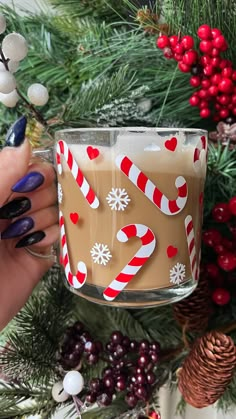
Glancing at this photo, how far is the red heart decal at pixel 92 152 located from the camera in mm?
485

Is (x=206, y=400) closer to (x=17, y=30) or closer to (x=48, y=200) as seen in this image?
(x=48, y=200)

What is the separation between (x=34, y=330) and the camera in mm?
661

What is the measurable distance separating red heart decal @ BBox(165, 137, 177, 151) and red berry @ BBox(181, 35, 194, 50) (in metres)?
0.12

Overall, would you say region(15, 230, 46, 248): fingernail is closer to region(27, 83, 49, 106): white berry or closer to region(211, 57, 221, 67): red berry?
region(27, 83, 49, 106): white berry

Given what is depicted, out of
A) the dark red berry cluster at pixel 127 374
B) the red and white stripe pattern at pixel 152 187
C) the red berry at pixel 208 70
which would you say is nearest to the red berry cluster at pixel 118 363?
the dark red berry cluster at pixel 127 374

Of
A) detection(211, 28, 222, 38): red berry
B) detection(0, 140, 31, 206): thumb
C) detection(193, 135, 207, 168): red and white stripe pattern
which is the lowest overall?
detection(0, 140, 31, 206): thumb

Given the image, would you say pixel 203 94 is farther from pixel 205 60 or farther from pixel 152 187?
pixel 152 187

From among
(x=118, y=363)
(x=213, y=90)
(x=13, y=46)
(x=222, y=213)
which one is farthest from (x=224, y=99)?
(x=118, y=363)

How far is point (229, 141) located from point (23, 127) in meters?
0.22

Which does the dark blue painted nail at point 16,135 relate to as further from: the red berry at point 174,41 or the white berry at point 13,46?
the red berry at point 174,41

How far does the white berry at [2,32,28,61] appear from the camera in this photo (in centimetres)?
52

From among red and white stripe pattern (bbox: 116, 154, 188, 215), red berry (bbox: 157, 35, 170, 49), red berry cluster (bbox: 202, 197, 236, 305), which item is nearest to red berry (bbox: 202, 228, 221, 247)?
red berry cluster (bbox: 202, 197, 236, 305)

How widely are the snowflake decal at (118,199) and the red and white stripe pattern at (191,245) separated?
0.06 m

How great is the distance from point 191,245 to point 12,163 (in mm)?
197
